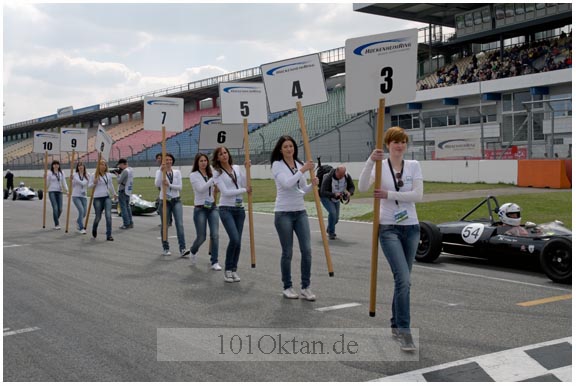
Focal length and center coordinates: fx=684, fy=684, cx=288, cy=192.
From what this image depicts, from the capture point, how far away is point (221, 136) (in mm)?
11195

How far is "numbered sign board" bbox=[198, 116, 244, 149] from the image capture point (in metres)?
11.1

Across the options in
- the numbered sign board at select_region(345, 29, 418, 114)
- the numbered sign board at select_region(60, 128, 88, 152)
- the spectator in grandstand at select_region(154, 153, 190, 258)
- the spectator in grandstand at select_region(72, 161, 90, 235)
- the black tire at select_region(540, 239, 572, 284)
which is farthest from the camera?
the numbered sign board at select_region(60, 128, 88, 152)

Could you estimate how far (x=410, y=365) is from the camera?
5094mm

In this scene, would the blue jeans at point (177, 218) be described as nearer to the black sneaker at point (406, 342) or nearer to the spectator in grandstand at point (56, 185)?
the spectator in grandstand at point (56, 185)

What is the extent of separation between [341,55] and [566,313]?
A: 45.4 meters

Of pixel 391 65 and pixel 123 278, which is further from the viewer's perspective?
pixel 123 278

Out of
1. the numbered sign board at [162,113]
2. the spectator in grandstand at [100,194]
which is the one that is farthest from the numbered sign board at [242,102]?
the spectator in grandstand at [100,194]

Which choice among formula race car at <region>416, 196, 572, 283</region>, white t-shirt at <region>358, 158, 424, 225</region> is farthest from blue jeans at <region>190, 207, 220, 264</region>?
white t-shirt at <region>358, 158, 424, 225</region>

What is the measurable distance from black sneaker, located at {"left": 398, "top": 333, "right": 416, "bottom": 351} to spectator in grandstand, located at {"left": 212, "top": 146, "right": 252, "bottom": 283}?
11.7 feet

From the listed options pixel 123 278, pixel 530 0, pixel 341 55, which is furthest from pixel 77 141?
pixel 341 55

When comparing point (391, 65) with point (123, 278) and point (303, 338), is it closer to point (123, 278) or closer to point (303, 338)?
point (303, 338)

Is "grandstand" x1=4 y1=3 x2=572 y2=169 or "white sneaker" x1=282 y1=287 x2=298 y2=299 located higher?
"grandstand" x1=4 y1=3 x2=572 y2=169

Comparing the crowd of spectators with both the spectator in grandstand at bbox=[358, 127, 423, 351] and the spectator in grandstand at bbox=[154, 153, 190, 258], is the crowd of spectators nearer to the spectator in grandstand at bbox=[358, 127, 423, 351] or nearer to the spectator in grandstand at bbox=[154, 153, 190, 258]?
the spectator in grandstand at bbox=[154, 153, 190, 258]

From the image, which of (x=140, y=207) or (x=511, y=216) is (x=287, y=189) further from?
(x=140, y=207)
